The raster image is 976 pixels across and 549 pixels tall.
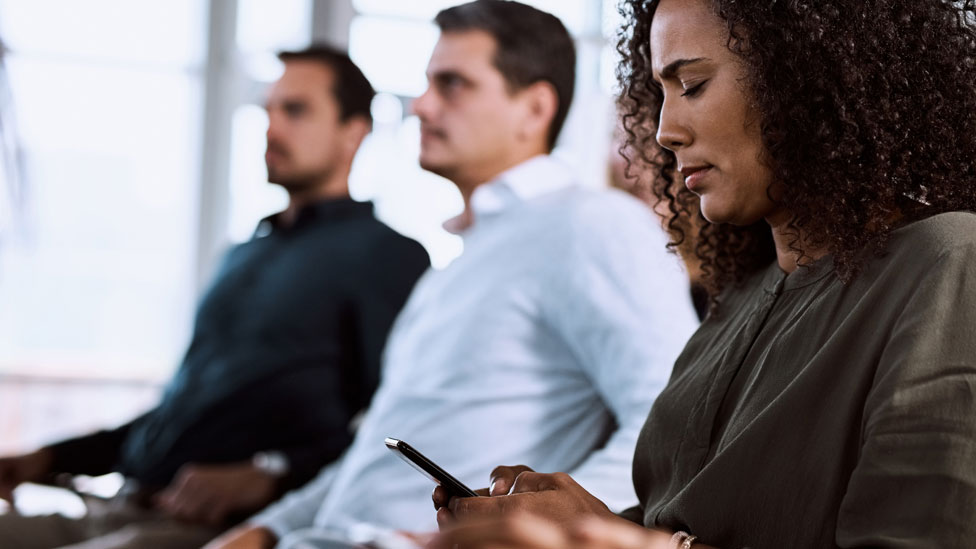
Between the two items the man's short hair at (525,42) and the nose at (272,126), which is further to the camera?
the nose at (272,126)

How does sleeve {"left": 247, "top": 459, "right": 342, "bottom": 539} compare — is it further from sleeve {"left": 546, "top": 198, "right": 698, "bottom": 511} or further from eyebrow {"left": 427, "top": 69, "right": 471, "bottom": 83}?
eyebrow {"left": 427, "top": 69, "right": 471, "bottom": 83}

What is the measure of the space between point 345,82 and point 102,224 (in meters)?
2.25

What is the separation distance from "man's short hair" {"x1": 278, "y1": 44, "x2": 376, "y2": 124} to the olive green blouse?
7.47 ft

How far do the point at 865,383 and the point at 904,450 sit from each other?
8cm

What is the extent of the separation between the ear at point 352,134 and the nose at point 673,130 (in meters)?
2.18

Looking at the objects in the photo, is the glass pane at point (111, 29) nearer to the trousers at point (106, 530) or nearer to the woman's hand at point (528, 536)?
the trousers at point (106, 530)

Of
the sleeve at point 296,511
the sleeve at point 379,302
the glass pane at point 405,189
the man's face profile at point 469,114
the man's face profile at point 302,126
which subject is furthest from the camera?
the glass pane at point 405,189

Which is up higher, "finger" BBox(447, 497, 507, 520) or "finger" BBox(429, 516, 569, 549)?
"finger" BBox(429, 516, 569, 549)

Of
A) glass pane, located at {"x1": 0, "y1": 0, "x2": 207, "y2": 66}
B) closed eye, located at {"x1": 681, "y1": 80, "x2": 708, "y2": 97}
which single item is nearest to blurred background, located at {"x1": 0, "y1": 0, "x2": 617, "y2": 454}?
glass pane, located at {"x1": 0, "y1": 0, "x2": 207, "y2": 66}

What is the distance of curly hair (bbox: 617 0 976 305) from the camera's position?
106 cm

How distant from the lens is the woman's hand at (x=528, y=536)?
72cm

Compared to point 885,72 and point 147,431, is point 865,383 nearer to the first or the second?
point 885,72

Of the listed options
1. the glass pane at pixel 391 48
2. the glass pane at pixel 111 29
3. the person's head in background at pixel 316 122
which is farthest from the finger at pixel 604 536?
the glass pane at pixel 111 29

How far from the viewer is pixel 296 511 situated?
2.24m
